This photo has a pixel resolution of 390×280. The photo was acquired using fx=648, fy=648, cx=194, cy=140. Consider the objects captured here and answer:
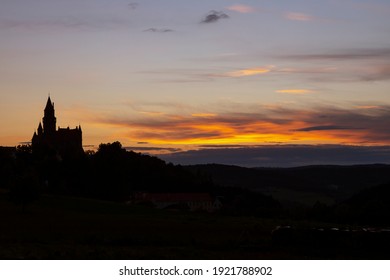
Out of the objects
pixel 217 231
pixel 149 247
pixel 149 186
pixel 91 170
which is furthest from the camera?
pixel 149 186

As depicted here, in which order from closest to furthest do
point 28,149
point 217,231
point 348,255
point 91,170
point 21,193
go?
point 348,255 < point 217,231 < point 21,193 < point 91,170 < point 28,149

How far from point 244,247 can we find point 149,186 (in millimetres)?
165674

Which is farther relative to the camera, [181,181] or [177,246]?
[181,181]

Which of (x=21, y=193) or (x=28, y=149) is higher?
(x=28, y=149)

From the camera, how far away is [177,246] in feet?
101

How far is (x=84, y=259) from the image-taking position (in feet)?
81.1

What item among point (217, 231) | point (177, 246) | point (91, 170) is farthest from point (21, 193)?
point (91, 170)

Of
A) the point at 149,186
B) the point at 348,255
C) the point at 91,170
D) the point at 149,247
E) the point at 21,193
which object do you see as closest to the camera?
the point at 348,255

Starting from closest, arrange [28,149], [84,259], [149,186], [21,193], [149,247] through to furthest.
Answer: [84,259]
[149,247]
[21,193]
[28,149]
[149,186]

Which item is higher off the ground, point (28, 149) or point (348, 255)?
point (28, 149)

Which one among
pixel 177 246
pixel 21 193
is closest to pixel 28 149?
pixel 21 193

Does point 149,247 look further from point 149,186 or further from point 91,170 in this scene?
point 149,186

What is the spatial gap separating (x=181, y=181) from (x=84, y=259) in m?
174

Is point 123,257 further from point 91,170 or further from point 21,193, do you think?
point 91,170
